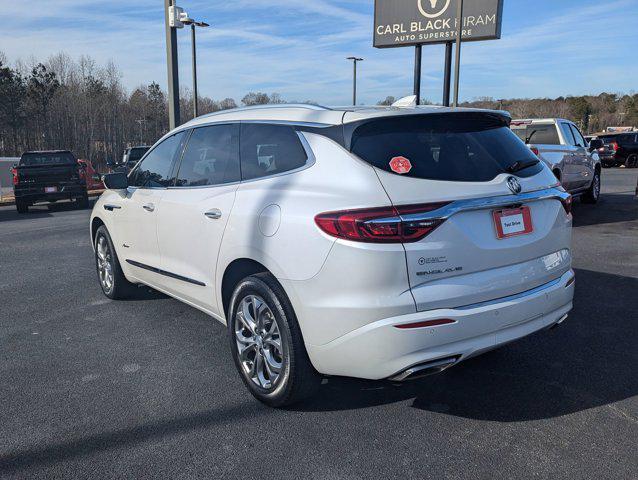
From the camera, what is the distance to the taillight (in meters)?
2.77

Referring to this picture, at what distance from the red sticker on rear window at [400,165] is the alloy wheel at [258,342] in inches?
42.3

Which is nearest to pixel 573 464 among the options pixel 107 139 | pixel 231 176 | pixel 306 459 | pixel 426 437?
pixel 426 437

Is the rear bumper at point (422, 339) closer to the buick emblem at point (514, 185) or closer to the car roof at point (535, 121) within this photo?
the buick emblem at point (514, 185)

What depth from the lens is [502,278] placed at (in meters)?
3.03

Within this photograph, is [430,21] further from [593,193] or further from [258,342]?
[258,342]

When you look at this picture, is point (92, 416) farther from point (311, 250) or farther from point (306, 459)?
point (311, 250)

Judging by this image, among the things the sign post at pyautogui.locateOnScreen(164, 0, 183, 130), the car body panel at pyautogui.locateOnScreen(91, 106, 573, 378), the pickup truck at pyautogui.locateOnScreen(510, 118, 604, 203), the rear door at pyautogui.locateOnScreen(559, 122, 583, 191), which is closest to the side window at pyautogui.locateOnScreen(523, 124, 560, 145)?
the pickup truck at pyautogui.locateOnScreen(510, 118, 604, 203)

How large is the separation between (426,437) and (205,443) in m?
1.18

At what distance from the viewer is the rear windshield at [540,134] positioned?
37.4 ft

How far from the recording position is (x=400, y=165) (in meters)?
2.95

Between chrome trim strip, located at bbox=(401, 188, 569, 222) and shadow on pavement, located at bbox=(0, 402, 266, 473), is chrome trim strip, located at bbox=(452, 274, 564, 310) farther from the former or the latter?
shadow on pavement, located at bbox=(0, 402, 266, 473)

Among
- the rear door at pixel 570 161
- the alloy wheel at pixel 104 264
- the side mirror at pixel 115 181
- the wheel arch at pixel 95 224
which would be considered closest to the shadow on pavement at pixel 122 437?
the side mirror at pixel 115 181

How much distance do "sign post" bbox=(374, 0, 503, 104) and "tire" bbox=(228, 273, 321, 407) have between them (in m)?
24.5

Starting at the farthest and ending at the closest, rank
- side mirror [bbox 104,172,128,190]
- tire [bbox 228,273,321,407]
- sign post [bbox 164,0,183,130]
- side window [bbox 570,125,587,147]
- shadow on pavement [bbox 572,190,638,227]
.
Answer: sign post [bbox 164,0,183,130] → side window [bbox 570,125,587,147] → shadow on pavement [bbox 572,190,638,227] → side mirror [bbox 104,172,128,190] → tire [bbox 228,273,321,407]
